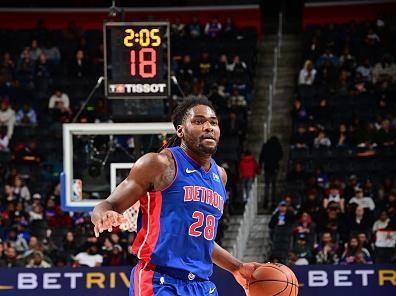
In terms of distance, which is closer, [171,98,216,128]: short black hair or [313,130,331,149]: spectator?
[171,98,216,128]: short black hair

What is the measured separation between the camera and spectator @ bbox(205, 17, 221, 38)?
2206 centimetres

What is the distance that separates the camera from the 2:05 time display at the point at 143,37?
12.7m

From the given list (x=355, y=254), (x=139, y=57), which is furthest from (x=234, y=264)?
(x=355, y=254)

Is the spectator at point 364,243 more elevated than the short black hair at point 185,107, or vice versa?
the short black hair at point 185,107

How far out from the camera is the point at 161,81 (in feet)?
42.0

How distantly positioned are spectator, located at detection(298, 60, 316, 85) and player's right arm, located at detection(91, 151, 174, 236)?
14.3 metres

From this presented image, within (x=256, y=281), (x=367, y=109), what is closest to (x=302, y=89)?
(x=367, y=109)

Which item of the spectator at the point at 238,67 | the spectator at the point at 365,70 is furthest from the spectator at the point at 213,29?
the spectator at the point at 365,70

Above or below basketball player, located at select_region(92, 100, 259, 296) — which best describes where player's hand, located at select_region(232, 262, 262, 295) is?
below

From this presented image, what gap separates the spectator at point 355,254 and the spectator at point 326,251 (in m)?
0.15

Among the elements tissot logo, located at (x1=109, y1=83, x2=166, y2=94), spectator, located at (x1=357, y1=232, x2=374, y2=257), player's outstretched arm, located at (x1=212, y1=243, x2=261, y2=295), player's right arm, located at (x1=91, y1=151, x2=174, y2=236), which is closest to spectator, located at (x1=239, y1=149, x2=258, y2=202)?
spectator, located at (x1=357, y1=232, x2=374, y2=257)

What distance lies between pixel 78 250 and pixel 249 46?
803cm

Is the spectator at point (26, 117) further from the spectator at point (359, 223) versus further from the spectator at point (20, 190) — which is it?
the spectator at point (359, 223)

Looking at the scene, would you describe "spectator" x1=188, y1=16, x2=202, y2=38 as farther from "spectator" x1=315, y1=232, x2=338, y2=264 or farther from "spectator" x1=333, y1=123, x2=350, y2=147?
"spectator" x1=315, y1=232, x2=338, y2=264
